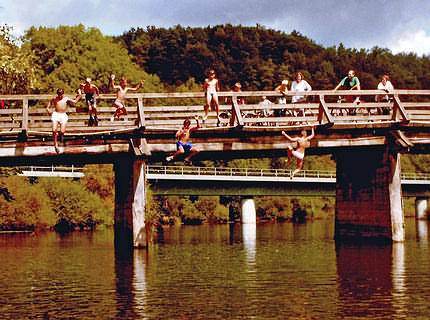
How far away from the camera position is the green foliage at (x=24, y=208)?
2918 inches

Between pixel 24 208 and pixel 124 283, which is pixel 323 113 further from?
pixel 24 208

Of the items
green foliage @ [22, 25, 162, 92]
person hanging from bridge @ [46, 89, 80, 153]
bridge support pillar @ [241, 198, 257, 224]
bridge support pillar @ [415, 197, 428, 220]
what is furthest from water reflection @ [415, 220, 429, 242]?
green foliage @ [22, 25, 162, 92]

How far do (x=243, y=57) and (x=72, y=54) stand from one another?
246ft

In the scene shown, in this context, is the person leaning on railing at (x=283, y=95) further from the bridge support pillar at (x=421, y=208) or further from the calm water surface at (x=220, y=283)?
the bridge support pillar at (x=421, y=208)

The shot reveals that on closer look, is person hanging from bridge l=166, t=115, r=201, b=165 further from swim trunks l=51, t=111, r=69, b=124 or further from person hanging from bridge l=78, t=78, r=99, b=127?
swim trunks l=51, t=111, r=69, b=124

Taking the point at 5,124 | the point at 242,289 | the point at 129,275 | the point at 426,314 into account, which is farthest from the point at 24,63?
the point at 426,314

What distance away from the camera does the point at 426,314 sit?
21.8 m

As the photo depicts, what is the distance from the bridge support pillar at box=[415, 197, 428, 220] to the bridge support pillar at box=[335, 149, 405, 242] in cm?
6598

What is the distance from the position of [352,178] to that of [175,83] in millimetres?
118583

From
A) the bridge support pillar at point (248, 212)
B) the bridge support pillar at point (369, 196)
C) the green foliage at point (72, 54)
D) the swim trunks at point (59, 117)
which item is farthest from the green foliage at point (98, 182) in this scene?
the swim trunks at point (59, 117)

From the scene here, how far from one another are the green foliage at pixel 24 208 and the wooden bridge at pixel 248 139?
104ft

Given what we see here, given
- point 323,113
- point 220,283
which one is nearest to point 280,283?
point 220,283

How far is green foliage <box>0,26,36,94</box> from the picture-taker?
4689 centimetres

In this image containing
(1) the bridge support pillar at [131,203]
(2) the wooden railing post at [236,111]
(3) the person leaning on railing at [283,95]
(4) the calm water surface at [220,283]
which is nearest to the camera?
(4) the calm water surface at [220,283]
